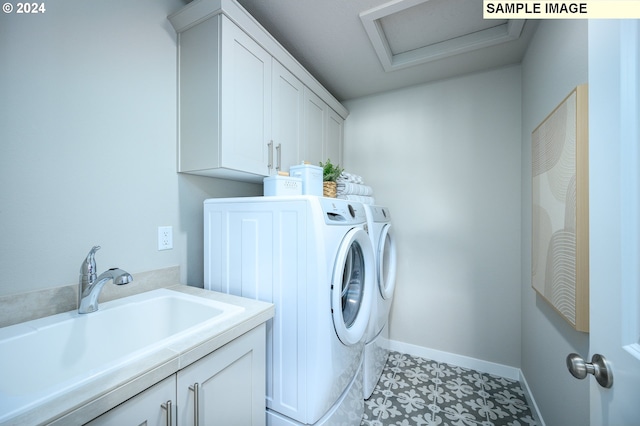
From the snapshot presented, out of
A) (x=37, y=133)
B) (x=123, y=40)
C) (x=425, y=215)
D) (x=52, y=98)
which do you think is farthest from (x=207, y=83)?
(x=425, y=215)

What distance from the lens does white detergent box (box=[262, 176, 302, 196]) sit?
1472 mm

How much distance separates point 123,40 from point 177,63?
0.27m

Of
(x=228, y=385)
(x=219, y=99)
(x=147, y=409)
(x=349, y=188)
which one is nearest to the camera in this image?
(x=147, y=409)

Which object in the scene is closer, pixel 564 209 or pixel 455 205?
pixel 564 209

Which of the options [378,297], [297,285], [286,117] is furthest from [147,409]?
[286,117]

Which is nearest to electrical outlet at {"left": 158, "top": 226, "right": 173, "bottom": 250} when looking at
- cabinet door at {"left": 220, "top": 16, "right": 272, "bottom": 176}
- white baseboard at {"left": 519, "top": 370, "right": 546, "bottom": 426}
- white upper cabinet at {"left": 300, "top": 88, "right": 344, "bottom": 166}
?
cabinet door at {"left": 220, "top": 16, "right": 272, "bottom": 176}

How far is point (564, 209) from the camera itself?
1.17 m

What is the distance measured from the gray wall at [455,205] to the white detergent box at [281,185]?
1326mm

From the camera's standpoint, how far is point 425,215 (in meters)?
2.44

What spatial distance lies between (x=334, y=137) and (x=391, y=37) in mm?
963

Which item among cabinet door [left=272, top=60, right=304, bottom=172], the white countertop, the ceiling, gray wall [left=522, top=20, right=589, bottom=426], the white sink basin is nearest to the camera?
the white countertop

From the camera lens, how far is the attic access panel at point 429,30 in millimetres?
1592

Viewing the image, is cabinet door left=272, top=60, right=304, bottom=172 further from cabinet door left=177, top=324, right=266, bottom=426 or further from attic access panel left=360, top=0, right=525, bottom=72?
cabinet door left=177, top=324, right=266, bottom=426

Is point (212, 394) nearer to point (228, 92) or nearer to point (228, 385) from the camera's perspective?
point (228, 385)
